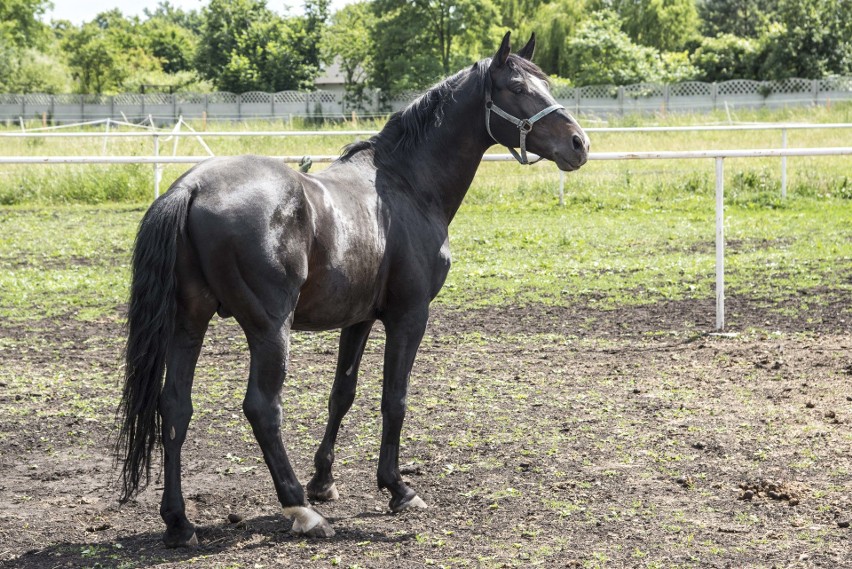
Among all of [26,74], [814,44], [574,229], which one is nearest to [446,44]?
[814,44]

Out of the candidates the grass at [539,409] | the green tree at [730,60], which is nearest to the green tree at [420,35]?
the green tree at [730,60]

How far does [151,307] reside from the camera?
11.7ft

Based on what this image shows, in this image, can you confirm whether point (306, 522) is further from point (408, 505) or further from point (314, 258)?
point (314, 258)

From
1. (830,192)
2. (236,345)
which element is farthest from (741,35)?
(236,345)

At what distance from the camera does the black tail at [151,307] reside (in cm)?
355

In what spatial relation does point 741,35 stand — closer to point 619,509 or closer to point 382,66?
point 382,66

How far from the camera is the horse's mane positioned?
4.51 meters

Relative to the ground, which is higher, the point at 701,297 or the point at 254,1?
Answer: the point at 254,1

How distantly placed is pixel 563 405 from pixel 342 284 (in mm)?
2389

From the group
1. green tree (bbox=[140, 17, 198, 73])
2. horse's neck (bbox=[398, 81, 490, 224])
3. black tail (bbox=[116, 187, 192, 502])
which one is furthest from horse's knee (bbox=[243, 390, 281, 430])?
green tree (bbox=[140, 17, 198, 73])

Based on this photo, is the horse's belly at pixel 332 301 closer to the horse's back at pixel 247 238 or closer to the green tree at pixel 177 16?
the horse's back at pixel 247 238

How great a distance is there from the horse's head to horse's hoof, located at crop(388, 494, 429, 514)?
5.50 ft

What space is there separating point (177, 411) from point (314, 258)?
824mm

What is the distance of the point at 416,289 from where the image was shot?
4.24 meters
